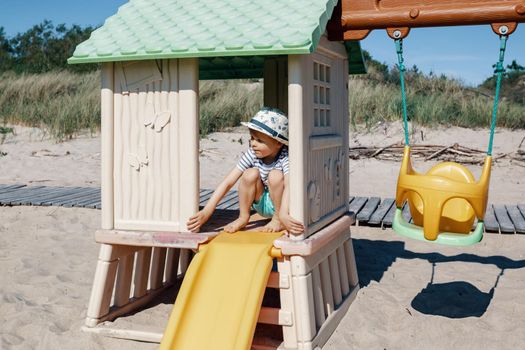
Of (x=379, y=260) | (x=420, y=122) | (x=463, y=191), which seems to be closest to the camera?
(x=463, y=191)

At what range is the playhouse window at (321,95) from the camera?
13.2ft

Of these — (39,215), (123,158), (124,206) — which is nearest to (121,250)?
(124,206)

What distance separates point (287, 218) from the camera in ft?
11.8

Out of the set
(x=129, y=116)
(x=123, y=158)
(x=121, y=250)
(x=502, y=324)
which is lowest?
(x=502, y=324)

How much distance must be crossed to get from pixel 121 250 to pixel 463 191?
6.62ft

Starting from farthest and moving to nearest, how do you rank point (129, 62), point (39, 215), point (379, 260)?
point (39, 215) < point (379, 260) < point (129, 62)

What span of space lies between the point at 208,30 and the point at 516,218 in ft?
13.9

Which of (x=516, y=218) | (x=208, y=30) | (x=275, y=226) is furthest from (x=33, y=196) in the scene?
(x=516, y=218)

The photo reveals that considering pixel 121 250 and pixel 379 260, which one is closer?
pixel 121 250

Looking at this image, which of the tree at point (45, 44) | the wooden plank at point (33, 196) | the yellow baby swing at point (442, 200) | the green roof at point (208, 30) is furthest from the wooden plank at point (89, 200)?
the tree at point (45, 44)

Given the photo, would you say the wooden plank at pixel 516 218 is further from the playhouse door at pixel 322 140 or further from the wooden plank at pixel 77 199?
the wooden plank at pixel 77 199

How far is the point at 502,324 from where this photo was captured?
417cm

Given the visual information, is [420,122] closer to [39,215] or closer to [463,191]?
[39,215]

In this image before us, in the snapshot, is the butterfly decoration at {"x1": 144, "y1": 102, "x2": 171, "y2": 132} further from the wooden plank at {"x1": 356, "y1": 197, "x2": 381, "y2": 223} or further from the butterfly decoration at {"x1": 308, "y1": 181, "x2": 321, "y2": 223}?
the wooden plank at {"x1": 356, "y1": 197, "x2": 381, "y2": 223}
